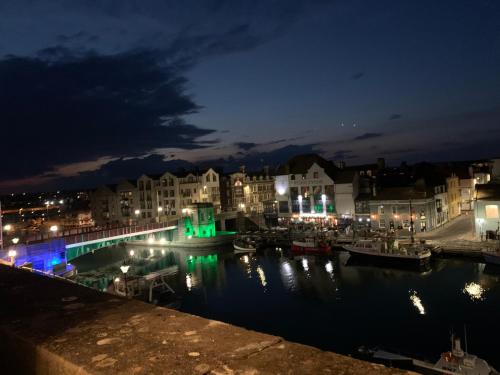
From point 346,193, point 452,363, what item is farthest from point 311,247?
point 452,363

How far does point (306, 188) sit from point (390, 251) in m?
26.8

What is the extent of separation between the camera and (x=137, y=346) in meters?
3.46

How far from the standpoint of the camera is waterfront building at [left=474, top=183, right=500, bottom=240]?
4822 centimetres

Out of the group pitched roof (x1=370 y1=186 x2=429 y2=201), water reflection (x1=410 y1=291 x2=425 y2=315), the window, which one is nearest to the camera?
water reflection (x1=410 y1=291 x2=425 y2=315)

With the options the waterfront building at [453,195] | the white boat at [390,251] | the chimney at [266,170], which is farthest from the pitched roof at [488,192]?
the chimney at [266,170]

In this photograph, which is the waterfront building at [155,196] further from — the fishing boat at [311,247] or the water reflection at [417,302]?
the water reflection at [417,302]

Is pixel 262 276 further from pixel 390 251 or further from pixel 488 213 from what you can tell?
pixel 488 213

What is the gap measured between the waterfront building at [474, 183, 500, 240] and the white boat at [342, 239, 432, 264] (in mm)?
8689

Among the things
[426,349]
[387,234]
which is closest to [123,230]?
[387,234]

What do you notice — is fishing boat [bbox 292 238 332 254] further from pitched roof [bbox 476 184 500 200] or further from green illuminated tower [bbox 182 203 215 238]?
green illuminated tower [bbox 182 203 215 238]

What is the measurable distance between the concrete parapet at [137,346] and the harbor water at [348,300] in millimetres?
22496

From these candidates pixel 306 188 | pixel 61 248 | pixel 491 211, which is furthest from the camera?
pixel 306 188

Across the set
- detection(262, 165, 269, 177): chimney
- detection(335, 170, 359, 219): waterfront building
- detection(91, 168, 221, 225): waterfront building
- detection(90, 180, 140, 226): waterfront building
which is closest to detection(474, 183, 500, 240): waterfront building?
detection(335, 170, 359, 219): waterfront building

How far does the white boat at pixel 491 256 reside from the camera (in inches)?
1629
